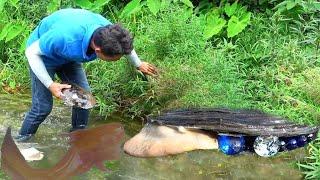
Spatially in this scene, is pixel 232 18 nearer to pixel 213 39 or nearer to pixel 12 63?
pixel 213 39

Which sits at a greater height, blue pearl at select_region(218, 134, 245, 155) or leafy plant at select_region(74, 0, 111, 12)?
leafy plant at select_region(74, 0, 111, 12)

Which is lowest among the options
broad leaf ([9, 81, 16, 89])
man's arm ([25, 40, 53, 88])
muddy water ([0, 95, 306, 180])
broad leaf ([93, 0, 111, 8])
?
muddy water ([0, 95, 306, 180])

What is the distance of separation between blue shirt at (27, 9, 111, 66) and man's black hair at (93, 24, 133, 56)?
118 millimetres

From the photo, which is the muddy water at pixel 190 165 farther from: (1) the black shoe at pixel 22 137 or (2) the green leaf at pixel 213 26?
(2) the green leaf at pixel 213 26

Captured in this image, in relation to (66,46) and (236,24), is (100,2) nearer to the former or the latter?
(236,24)

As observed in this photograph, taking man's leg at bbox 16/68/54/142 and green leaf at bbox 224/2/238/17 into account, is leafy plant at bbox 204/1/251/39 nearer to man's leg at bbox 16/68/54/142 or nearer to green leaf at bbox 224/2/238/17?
green leaf at bbox 224/2/238/17

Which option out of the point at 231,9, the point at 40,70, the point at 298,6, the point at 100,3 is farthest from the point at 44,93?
the point at 298,6

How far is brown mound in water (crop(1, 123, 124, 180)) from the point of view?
3.31m

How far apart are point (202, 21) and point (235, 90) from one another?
120cm

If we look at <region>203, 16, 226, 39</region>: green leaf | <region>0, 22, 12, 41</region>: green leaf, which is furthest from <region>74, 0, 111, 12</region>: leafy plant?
<region>203, 16, 226, 39</region>: green leaf

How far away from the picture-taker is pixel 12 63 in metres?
6.20

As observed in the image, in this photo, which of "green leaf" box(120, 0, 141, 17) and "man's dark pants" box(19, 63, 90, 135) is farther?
"green leaf" box(120, 0, 141, 17)

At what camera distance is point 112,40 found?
3.54m

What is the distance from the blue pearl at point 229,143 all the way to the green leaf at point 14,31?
3.54 m
